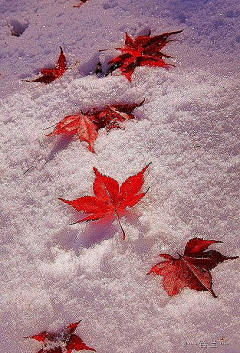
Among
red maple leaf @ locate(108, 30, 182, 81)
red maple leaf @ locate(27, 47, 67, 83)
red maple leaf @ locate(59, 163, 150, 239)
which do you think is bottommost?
red maple leaf @ locate(59, 163, 150, 239)

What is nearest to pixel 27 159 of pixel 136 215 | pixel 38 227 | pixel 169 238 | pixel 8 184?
pixel 8 184

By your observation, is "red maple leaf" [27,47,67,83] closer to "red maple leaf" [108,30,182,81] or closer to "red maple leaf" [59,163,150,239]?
"red maple leaf" [108,30,182,81]

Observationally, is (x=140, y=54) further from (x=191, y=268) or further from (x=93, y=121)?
(x=191, y=268)

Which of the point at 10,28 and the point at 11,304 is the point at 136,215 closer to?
the point at 11,304

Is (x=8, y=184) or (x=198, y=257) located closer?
(x=198, y=257)

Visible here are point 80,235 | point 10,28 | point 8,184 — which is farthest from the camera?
point 10,28

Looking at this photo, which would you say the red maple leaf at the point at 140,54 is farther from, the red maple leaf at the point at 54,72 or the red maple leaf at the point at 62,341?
the red maple leaf at the point at 62,341

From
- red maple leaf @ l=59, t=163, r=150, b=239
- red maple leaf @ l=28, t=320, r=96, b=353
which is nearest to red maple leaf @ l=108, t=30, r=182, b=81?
red maple leaf @ l=59, t=163, r=150, b=239
